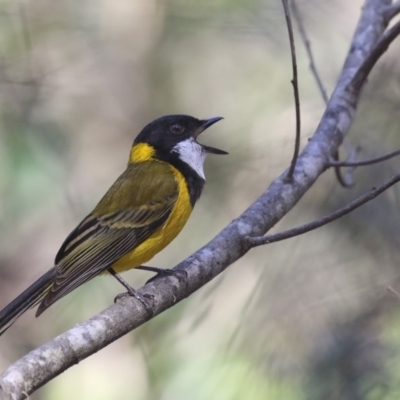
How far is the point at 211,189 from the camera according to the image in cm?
465

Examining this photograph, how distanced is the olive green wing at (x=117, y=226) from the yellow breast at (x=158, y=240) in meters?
0.03

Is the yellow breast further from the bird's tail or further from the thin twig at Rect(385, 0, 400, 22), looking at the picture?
the thin twig at Rect(385, 0, 400, 22)

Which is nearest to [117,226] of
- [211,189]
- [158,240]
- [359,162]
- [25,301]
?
[158,240]

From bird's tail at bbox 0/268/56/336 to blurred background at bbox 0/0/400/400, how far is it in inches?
31.2

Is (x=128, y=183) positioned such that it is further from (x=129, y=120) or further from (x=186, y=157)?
(x=129, y=120)

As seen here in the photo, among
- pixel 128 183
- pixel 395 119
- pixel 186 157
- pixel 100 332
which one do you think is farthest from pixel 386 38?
pixel 100 332

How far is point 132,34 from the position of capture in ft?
20.5

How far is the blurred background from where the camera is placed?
11.9ft

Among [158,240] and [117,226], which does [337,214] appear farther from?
[117,226]

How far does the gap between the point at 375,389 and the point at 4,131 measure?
3147 millimetres

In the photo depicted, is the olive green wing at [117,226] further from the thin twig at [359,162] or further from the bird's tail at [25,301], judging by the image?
the thin twig at [359,162]

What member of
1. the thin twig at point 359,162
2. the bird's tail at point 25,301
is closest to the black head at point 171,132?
the thin twig at point 359,162

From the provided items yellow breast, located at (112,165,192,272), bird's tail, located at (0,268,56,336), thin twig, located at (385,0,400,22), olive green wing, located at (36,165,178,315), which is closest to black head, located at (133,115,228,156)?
olive green wing, located at (36,165,178,315)

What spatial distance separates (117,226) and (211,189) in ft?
3.49
